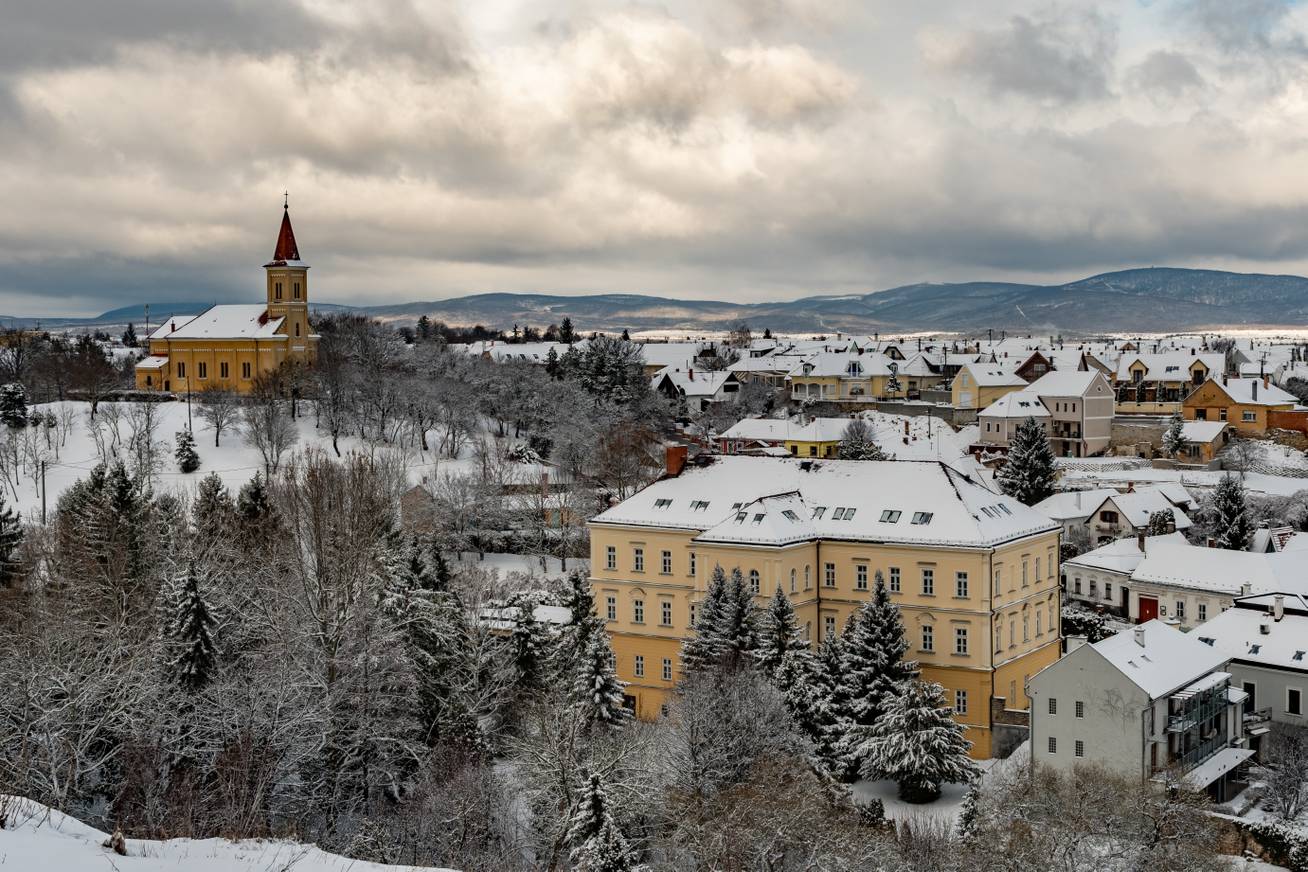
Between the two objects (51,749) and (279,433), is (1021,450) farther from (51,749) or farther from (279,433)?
(51,749)

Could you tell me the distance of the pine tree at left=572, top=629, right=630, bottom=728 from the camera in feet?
119

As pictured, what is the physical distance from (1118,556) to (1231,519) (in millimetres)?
6839

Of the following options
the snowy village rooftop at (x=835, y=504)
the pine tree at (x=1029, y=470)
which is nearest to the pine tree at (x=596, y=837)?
the snowy village rooftop at (x=835, y=504)

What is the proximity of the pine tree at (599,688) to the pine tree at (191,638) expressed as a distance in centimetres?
1015

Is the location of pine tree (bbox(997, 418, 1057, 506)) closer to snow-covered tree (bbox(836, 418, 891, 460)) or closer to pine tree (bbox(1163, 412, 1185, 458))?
snow-covered tree (bbox(836, 418, 891, 460))

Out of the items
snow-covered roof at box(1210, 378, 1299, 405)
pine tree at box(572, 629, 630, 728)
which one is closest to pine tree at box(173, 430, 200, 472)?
pine tree at box(572, 629, 630, 728)

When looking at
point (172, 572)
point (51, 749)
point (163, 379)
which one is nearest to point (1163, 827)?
point (51, 749)

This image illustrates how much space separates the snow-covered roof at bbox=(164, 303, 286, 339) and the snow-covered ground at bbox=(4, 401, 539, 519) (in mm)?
7853

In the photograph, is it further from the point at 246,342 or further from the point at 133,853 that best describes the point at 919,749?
the point at 246,342

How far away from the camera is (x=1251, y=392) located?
275 ft

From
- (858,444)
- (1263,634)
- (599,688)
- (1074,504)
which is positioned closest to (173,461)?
(858,444)

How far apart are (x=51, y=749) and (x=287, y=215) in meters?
74.3

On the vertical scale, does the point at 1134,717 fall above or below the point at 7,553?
below

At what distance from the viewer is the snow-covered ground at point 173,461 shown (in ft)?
224
